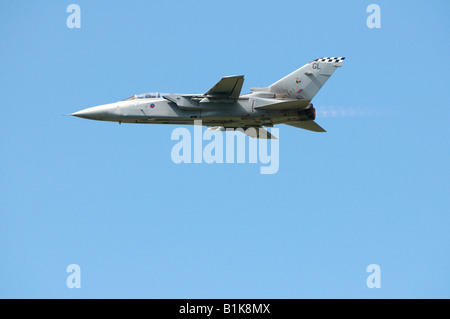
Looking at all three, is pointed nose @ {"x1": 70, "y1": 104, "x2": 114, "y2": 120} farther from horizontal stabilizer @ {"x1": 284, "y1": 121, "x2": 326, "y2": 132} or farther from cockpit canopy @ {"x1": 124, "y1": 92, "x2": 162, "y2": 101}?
horizontal stabilizer @ {"x1": 284, "y1": 121, "x2": 326, "y2": 132}

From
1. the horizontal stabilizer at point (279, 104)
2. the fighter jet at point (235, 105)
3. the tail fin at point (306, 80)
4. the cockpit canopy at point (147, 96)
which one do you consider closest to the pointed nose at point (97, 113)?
the fighter jet at point (235, 105)

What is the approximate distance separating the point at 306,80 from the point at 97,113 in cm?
1270

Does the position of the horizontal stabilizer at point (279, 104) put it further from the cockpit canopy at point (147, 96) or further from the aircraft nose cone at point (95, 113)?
the aircraft nose cone at point (95, 113)

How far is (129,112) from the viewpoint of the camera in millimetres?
38844

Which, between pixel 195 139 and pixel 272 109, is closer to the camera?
pixel 272 109

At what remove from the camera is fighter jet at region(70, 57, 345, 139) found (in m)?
37.7

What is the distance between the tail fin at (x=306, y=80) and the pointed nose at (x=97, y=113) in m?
9.85

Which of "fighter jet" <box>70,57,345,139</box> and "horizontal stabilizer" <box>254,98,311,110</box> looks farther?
"fighter jet" <box>70,57,345,139</box>

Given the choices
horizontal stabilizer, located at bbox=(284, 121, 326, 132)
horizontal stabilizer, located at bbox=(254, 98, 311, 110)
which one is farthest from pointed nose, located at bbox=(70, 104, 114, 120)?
horizontal stabilizer, located at bbox=(284, 121, 326, 132)

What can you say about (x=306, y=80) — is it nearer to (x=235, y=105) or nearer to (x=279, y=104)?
(x=279, y=104)
